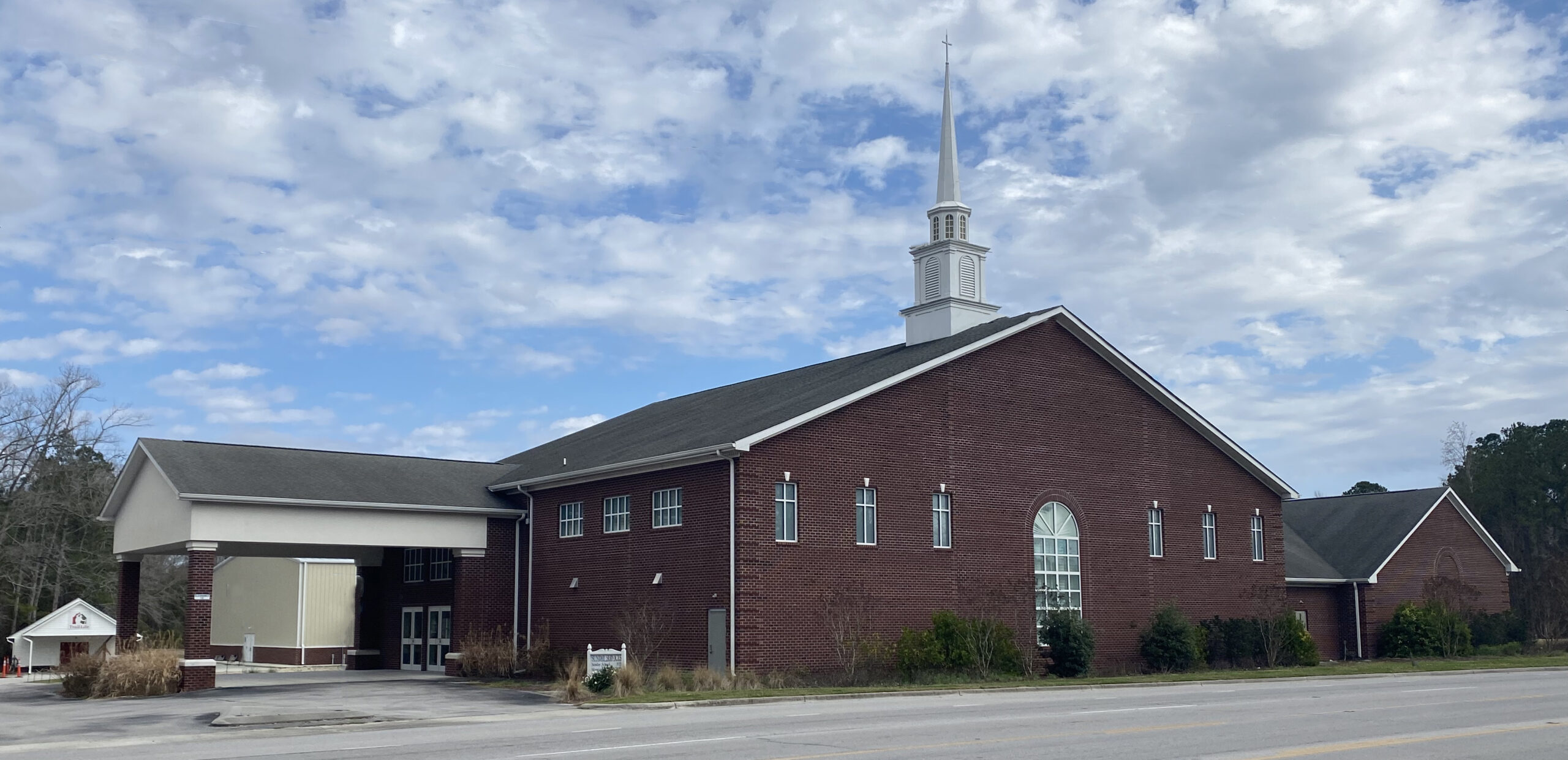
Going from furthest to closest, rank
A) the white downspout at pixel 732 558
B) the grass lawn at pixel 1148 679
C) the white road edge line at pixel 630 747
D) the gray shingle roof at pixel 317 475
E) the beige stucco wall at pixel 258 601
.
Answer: the beige stucco wall at pixel 258 601 → the gray shingle roof at pixel 317 475 → the white downspout at pixel 732 558 → the grass lawn at pixel 1148 679 → the white road edge line at pixel 630 747

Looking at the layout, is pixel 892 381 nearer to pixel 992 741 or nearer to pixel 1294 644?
pixel 1294 644

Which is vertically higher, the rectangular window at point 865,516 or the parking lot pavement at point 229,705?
the rectangular window at point 865,516

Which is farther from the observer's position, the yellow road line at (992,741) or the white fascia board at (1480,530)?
the white fascia board at (1480,530)

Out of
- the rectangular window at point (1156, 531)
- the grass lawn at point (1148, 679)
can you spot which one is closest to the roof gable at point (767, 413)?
the rectangular window at point (1156, 531)

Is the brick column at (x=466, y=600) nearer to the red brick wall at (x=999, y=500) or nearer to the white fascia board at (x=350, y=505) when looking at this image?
the white fascia board at (x=350, y=505)

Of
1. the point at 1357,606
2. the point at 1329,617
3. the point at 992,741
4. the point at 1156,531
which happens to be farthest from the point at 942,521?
the point at 1357,606

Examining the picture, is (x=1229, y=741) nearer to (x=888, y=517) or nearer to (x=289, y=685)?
(x=888, y=517)

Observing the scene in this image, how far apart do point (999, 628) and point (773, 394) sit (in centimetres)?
881

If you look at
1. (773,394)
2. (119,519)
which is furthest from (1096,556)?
(119,519)

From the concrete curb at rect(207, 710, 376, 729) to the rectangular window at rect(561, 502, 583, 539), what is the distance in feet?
42.2

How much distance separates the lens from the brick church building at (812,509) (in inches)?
1192

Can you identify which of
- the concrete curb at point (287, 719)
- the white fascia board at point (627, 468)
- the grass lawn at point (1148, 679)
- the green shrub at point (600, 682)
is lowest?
the grass lawn at point (1148, 679)

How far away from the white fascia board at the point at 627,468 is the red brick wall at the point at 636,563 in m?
0.20

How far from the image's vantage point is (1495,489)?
2891 inches
